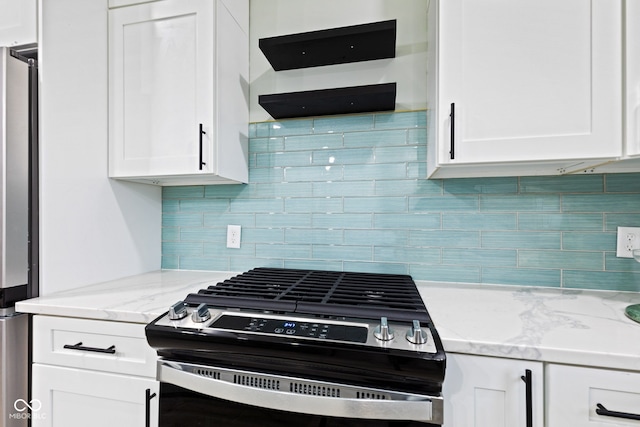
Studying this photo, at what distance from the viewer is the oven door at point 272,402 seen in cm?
73

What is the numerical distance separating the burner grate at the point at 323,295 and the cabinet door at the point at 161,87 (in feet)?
1.87

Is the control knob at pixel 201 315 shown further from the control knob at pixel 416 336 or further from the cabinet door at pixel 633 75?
the cabinet door at pixel 633 75

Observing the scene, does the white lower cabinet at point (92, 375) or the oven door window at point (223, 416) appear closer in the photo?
the oven door window at point (223, 416)

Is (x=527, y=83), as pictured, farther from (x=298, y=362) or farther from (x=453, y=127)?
(x=298, y=362)

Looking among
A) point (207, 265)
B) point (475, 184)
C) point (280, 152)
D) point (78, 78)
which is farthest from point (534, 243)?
point (78, 78)

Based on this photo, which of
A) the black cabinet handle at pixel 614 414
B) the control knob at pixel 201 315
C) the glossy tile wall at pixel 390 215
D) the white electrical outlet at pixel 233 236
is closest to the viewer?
the black cabinet handle at pixel 614 414

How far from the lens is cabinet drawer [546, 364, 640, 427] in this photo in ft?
2.36

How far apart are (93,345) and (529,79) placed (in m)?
1.75

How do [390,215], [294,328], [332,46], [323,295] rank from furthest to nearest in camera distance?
[390,215]
[332,46]
[323,295]
[294,328]

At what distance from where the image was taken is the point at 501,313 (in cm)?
100

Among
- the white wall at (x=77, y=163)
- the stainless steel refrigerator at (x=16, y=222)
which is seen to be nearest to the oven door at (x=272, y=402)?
the stainless steel refrigerator at (x=16, y=222)

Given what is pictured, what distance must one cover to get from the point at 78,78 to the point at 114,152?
329mm

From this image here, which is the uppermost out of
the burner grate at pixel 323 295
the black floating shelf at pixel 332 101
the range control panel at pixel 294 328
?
the black floating shelf at pixel 332 101

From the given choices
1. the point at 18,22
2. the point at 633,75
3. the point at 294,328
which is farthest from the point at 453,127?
the point at 18,22
